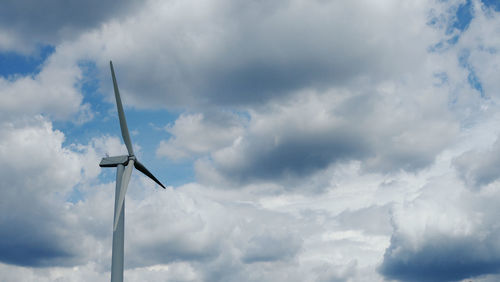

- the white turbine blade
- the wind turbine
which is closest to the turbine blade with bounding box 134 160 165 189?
the wind turbine

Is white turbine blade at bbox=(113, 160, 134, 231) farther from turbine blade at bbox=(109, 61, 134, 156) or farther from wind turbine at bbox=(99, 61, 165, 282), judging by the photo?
turbine blade at bbox=(109, 61, 134, 156)

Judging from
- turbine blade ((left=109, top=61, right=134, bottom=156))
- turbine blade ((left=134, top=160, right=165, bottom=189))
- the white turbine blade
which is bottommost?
the white turbine blade

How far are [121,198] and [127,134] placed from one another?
22.1 meters

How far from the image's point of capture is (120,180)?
350 feet

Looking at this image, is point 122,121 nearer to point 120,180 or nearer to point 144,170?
point 144,170

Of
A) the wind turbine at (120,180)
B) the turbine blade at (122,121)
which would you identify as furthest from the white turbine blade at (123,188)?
the turbine blade at (122,121)

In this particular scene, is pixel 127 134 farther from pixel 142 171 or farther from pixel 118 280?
pixel 118 280

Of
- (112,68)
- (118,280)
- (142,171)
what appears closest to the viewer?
(118,280)

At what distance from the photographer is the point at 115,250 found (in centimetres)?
9331

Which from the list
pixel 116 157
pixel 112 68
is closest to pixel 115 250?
pixel 116 157

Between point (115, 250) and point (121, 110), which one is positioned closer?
point (115, 250)

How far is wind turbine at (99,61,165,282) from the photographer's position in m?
92.6

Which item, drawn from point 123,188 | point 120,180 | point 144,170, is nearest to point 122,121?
point 144,170

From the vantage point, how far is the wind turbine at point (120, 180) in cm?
9262
